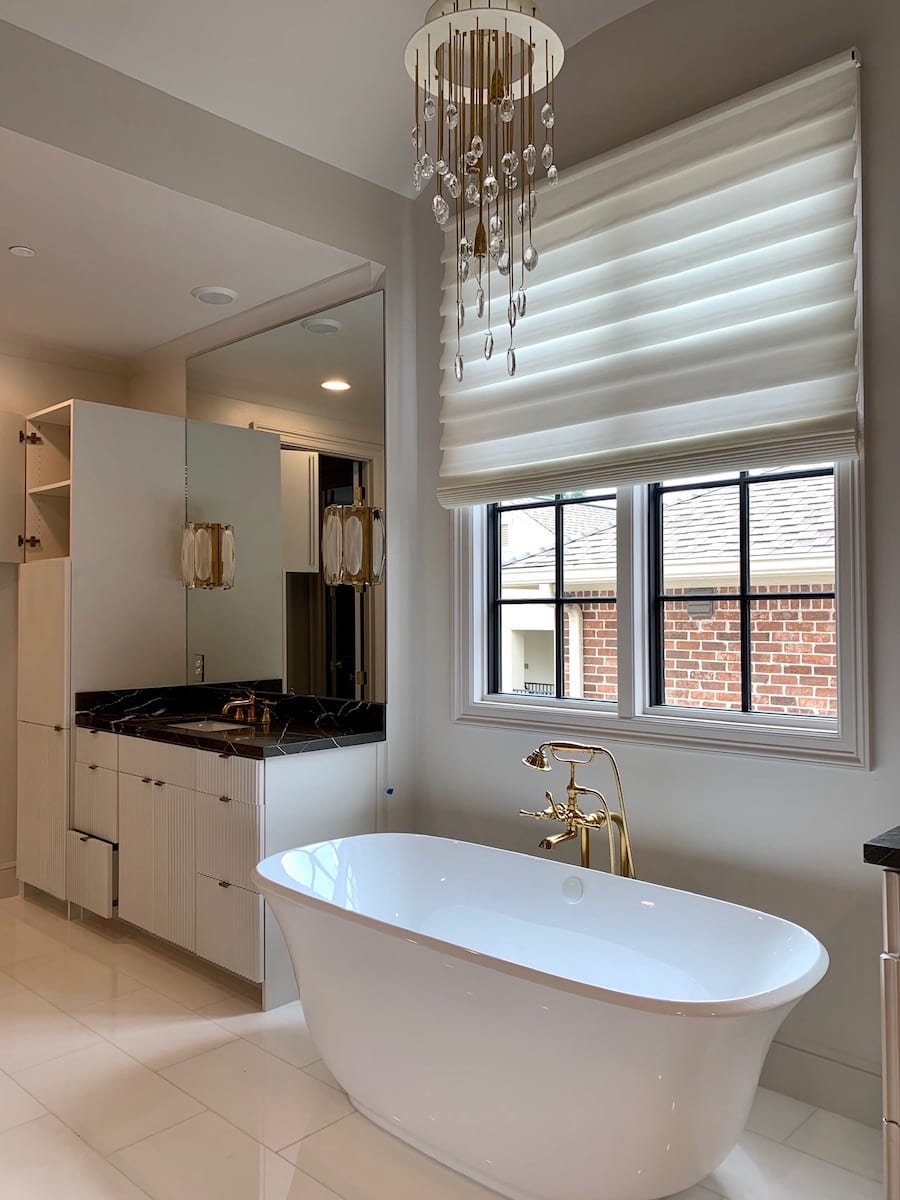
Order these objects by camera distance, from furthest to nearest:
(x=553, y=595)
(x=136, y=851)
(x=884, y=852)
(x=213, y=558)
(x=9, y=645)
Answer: (x=9, y=645) → (x=213, y=558) → (x=136, y=851) → (x=553, y=595) → (x=884, y=852)

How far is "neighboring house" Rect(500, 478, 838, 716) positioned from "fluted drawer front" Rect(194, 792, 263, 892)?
3.34ft

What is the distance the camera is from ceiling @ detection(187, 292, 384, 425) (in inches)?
138

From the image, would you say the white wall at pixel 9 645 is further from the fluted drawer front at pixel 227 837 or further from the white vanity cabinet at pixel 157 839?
the fluted drawer front at pixel 227 837

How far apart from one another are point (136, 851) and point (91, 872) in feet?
1.13

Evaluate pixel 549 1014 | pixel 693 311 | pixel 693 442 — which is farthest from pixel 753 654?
pixel 549 1014

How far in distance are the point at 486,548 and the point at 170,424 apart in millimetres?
1800

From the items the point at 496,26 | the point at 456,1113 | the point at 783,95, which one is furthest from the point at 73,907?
the point at 783,95

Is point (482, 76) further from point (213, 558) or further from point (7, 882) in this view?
point (7, 882)

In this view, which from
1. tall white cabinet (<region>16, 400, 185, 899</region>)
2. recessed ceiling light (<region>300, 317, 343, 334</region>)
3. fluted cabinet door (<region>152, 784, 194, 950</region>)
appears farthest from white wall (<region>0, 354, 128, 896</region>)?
recessed ceiling light (<region>300, 317, 343, 334</region>)

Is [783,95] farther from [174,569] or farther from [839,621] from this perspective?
[174,569]

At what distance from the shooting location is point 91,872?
3.72 metres

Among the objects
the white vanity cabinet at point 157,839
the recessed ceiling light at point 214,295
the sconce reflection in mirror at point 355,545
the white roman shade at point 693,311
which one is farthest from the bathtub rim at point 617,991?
the recessed ceiling light at point 214,295

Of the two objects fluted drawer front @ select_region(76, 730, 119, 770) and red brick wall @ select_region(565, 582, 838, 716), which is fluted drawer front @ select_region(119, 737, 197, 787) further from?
red brick wall @ select_region(565, 582, 838, 716)

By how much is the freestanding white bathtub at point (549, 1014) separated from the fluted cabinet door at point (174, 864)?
78 centimetres
